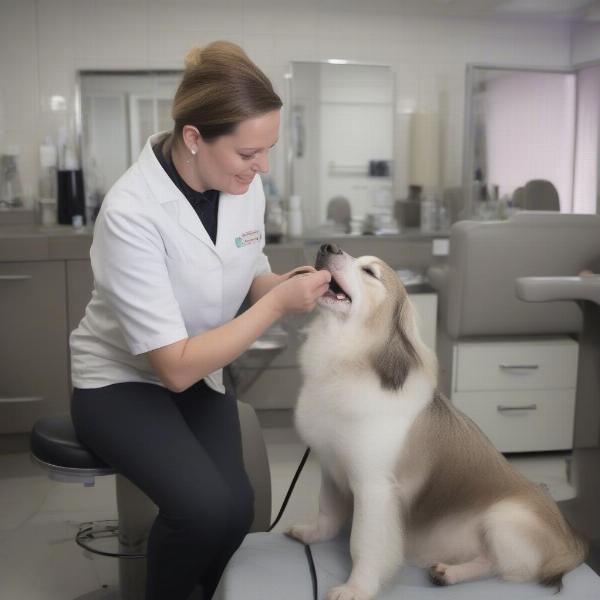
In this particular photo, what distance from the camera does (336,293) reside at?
1444mm

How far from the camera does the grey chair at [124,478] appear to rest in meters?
1.56

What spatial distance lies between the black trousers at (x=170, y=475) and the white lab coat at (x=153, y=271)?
70 mm

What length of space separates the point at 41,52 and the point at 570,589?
2930mm

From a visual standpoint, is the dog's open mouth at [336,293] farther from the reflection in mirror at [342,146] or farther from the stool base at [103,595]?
the reflection in mirror at [342,146]

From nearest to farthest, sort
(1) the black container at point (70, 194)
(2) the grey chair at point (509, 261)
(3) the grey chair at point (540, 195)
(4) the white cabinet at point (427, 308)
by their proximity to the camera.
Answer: (2) the grey chair at point (509, 261) → (4) the white cabinet at point (427, 308) → (1) the black container at point (70, 194) → (3) the grey chair at point (540, 195)

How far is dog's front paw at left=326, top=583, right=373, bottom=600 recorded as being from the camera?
4.15 ft

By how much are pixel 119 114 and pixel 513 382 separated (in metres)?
2.00

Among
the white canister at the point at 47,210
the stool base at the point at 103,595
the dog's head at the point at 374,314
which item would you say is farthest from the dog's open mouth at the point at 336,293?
the white canister at the point at 47,210

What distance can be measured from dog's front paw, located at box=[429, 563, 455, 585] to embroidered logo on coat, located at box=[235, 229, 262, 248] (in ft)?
2.43

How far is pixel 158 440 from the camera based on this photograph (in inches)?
58.0

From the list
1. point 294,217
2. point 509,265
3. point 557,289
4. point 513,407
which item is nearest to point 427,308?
point 509,265

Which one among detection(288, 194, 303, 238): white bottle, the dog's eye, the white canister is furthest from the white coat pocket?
the white canister

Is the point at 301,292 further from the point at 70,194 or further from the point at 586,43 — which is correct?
the point at 586,43

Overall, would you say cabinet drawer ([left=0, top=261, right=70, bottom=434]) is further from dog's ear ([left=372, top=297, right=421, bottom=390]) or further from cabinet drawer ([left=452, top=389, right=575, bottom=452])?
dog's ear ([left=372, top=297, right=421, bottom=390])
